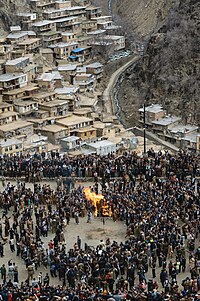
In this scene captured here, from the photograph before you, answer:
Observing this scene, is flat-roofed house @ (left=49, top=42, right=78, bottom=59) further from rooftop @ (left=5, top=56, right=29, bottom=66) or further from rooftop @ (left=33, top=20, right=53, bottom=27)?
rooftop @ (left=5, top=56, right=29, bottom=66)

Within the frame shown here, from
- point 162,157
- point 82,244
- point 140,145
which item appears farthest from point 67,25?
point 82,244

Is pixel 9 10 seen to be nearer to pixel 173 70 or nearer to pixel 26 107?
pixel 173 70

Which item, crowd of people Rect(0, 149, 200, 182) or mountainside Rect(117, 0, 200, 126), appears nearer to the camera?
crowd of people Rect(0, 149, 200, 182)

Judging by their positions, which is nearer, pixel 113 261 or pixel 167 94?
pixel 113 261

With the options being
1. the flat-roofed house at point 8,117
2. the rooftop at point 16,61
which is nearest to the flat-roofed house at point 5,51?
the rooftop at point 16,61

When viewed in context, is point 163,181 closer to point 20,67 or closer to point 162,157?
point 162,157

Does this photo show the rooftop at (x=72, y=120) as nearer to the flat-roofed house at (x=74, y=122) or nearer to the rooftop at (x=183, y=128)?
the flat-roofed house at (x=74, y=122)

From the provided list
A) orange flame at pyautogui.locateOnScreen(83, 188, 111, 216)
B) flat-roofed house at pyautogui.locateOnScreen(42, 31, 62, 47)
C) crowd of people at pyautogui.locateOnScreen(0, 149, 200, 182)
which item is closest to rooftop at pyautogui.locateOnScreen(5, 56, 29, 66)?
flat-roofed house at pyautogui.locateOnScreen(42, 31, 62, 47)
